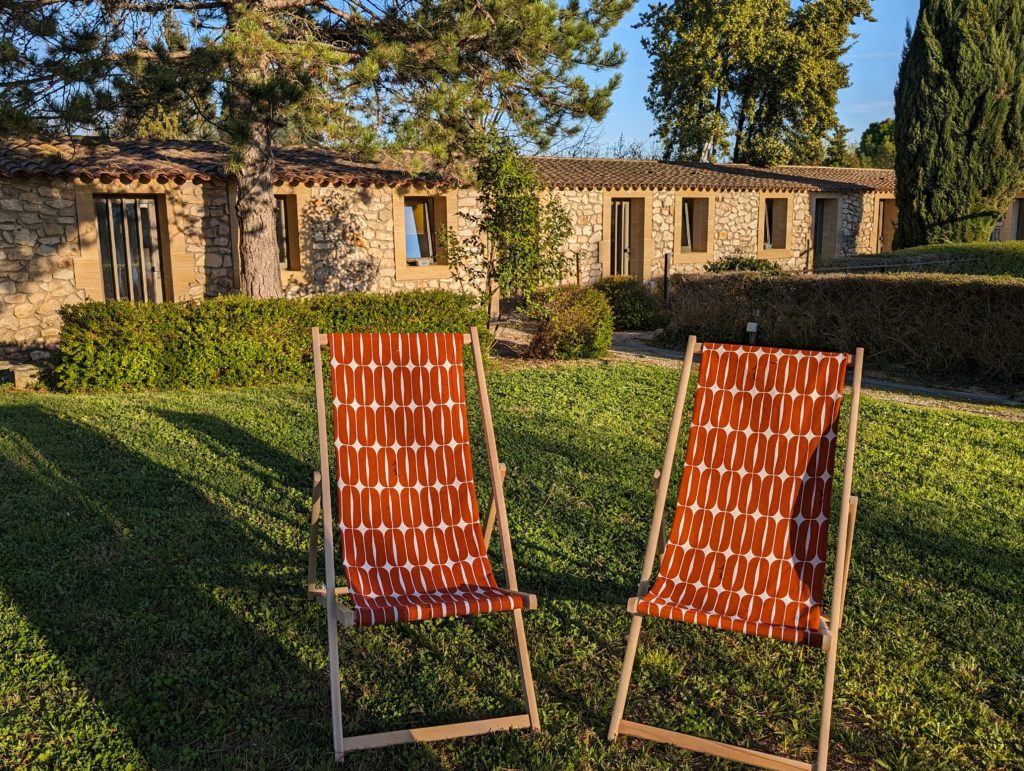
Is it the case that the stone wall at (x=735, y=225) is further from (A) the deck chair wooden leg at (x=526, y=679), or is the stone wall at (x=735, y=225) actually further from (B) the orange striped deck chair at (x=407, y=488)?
(A) the deck chair wooden leg at (x=526, y=679)

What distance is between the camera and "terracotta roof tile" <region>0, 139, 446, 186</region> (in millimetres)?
11047

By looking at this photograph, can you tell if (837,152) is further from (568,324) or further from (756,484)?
(756,484)

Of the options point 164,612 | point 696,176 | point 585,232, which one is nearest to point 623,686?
point 164,612

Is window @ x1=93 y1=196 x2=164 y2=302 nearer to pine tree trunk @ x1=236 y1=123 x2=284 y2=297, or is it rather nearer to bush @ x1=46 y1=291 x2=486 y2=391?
pine tree trunk @ x1=236 y1=123 x2=284 y2=297

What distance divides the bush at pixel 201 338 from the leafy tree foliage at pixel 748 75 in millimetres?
18648

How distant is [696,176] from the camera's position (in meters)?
19.1

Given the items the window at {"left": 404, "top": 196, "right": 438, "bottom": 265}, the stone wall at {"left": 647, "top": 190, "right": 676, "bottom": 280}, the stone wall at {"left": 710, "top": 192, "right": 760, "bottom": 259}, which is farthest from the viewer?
the stone wall at {"left": 710, "top": 192, "right": 760, "bottom": 259}

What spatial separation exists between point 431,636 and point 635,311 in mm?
11352

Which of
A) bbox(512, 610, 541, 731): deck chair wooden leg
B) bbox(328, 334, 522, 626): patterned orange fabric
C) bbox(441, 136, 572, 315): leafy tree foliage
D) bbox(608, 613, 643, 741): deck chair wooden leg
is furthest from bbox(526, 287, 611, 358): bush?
bbox(608, 613, 643, 741): deck chair wooden leg

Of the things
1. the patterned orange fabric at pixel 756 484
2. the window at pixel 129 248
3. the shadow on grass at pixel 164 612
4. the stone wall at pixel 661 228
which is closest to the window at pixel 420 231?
the window at pixel 129 248

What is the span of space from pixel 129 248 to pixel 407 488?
10430 mm

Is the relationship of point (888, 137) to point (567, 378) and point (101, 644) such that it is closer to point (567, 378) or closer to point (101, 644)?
point (567, 378)

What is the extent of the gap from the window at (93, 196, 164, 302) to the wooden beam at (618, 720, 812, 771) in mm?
11292

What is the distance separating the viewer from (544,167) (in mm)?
17062
